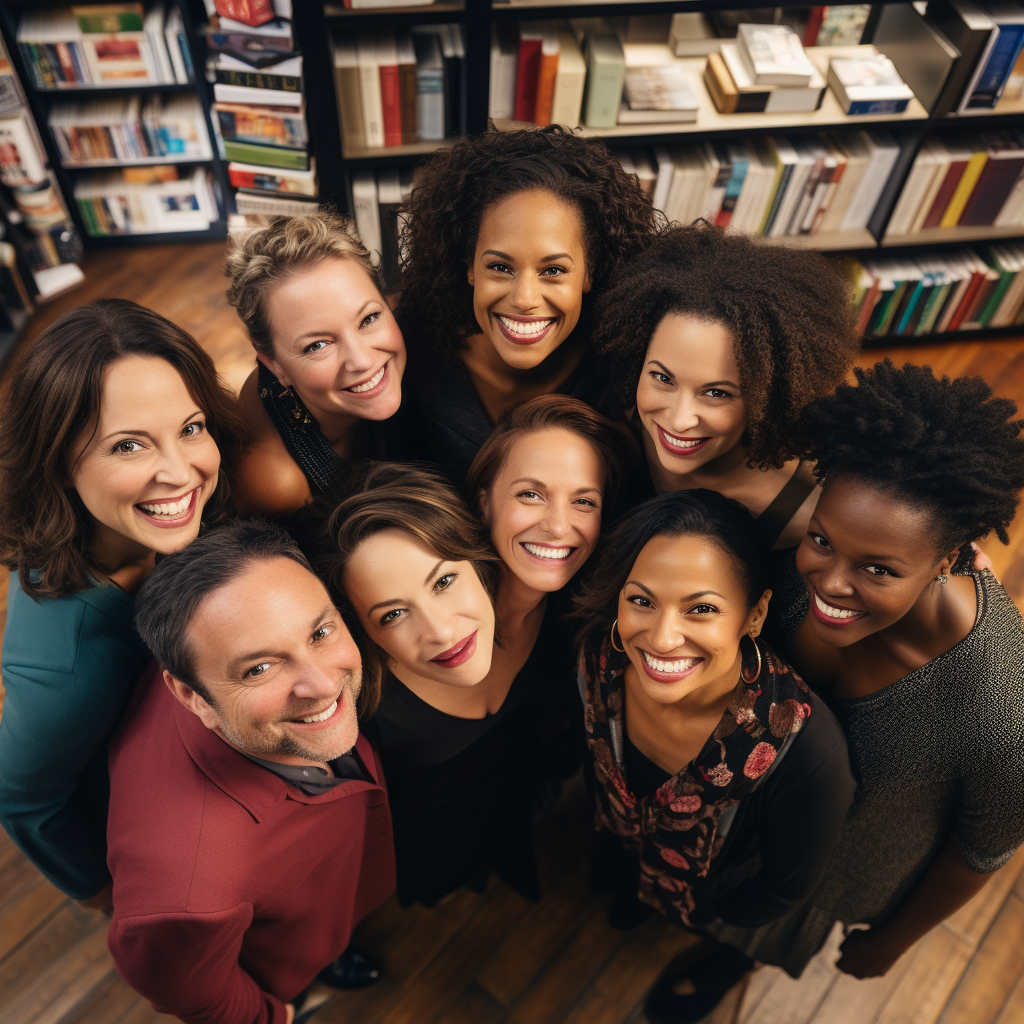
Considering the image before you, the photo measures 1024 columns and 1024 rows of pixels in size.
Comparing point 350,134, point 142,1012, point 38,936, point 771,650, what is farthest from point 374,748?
point 350,134

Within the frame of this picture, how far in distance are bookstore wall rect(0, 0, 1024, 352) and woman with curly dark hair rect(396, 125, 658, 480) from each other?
2.71 ft

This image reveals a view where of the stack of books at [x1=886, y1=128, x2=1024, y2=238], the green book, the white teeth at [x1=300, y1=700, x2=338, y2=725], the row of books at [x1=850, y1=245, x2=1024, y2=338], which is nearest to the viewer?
the white teeth at [x1=300, y1=700, x2=338, y2=725]

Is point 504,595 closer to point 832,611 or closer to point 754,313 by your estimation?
point 832,611

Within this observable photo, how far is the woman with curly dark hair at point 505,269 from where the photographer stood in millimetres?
1965

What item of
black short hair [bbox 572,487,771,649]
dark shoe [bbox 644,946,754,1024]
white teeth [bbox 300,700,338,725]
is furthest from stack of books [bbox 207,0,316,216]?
dark shoe [bbox 644,946,754,1024]

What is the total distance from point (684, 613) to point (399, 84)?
2490 mm

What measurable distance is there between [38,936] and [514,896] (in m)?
1.43

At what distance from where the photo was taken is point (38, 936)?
250 cm

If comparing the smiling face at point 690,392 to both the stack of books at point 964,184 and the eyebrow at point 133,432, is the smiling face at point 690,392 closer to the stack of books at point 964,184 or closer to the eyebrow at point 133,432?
the eyebrow at point 133,432

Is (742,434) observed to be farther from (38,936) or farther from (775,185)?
(38,936)

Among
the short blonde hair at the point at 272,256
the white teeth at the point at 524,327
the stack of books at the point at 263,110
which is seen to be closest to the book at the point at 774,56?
the stack of books at the point at 263,110

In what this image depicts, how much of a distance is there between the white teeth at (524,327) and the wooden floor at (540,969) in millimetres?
875

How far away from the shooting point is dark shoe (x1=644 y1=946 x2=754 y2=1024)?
2.39m

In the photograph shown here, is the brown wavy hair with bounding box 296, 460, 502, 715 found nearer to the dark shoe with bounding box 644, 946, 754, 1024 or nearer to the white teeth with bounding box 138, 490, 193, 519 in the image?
the white teeth with bounding box 138, 490, 193, 519
